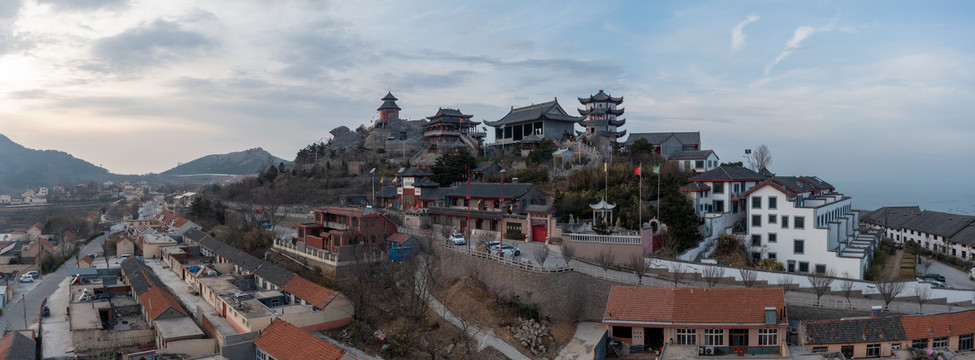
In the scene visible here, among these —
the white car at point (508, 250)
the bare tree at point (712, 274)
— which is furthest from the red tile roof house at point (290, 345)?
the bare tree at point (712, 274)

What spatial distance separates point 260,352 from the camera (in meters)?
24.3

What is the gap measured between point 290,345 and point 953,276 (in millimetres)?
39969

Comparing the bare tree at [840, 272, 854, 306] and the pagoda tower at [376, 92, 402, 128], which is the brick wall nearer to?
the bare tree at [840, 272, 854, 306]

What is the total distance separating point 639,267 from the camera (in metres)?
27.2

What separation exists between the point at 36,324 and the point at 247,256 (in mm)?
11908

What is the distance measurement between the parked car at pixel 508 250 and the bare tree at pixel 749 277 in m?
11.2

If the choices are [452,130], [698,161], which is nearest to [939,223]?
[698,161]

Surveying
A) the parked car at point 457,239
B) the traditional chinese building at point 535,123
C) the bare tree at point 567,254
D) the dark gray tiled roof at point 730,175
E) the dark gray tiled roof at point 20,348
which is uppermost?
the traditional chinese building at point 535,123

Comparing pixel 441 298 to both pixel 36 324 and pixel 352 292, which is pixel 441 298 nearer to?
pixel 352 292

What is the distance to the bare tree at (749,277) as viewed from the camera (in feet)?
86.2

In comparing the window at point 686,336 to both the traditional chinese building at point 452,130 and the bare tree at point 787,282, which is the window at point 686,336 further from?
the traditional chinese building at point 452,130

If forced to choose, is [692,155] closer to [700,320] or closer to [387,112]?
[700,320]

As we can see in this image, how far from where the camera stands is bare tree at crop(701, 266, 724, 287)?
26.8m

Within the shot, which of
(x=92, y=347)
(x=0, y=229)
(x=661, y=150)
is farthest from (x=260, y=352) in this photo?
(x=0, y=229)
